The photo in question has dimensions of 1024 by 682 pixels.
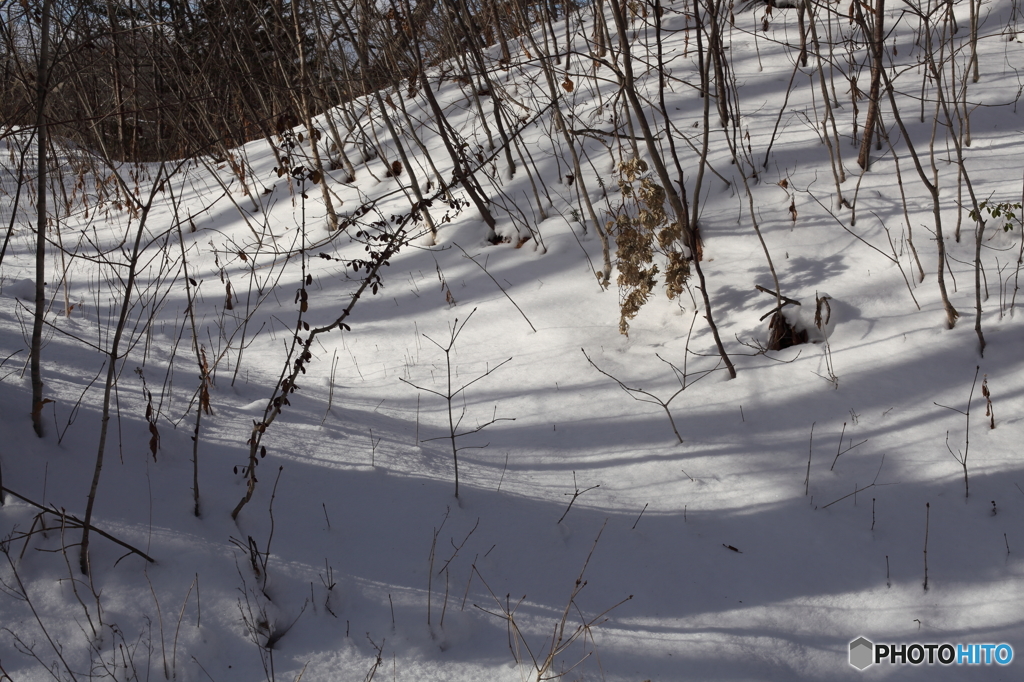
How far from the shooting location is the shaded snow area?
199cm

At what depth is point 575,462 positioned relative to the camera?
9.46ft

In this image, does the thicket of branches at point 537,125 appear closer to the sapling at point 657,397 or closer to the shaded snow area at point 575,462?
the shaded snow area at point 575,462

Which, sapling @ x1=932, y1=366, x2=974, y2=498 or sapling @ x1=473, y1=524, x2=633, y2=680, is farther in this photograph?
sapling @ x1=932, y1=366, x2=974, y2=498

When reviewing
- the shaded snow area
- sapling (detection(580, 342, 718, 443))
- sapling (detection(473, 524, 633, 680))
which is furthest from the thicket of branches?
sapling (detection(473, 524, 633, 680))

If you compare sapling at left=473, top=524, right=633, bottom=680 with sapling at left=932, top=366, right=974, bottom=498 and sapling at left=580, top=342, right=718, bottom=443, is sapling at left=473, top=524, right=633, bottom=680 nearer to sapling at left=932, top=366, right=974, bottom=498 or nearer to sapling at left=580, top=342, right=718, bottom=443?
sapling at left=580, top=342, right=718, bottom=443

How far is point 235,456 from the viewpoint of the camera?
2.69 metres

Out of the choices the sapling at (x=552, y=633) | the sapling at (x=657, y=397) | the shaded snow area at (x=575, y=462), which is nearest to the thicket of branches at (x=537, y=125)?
Result: the shaded snow area at (x=575, y=462)

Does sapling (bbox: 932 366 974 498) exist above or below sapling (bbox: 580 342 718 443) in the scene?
below

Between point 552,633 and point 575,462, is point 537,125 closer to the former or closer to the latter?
point 575,462

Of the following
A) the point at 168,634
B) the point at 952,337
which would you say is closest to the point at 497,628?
the point at 168,634

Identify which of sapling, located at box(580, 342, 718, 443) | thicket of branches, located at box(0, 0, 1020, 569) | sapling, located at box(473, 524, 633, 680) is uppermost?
thicket of branches, located at box(0, 0, 1020, 569)

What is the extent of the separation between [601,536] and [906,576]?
1022mm

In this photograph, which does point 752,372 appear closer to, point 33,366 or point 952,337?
point 952,337

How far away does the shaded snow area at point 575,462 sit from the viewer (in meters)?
1.99
